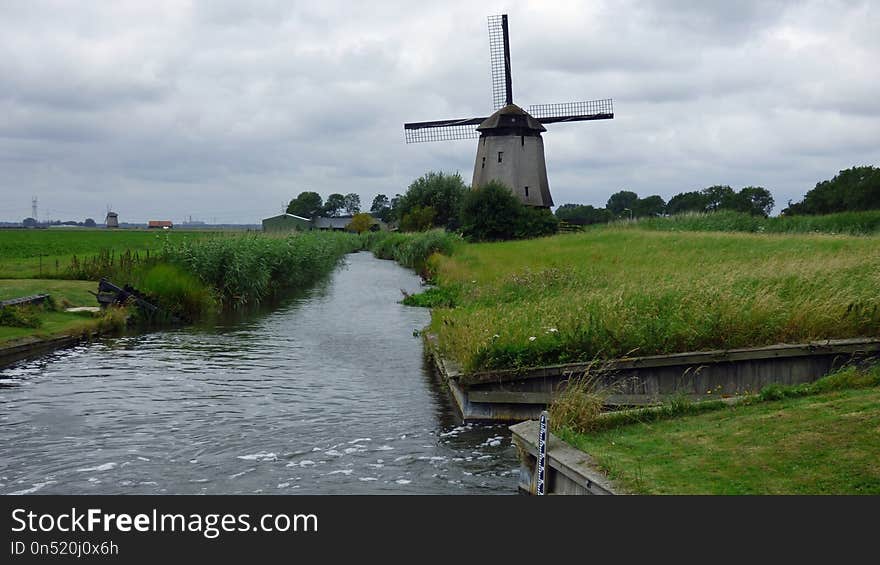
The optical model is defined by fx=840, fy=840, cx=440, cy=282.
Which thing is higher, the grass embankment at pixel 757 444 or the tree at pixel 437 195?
the tree at pixel 437 195

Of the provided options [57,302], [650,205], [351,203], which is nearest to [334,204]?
[351,203]

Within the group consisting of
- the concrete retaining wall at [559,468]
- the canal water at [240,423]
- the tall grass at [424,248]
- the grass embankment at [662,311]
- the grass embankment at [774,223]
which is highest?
the grass embankment at [774,223]

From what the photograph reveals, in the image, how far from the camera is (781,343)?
13047 millimetres

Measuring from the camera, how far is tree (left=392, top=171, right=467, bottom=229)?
89.2 m

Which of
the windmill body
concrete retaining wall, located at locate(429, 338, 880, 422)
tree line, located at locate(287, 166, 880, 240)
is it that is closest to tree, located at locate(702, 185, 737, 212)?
tree line, located at locate(287, 166, 880, 240)

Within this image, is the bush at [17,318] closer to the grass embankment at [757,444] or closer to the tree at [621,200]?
the grass embankment at [757,444]

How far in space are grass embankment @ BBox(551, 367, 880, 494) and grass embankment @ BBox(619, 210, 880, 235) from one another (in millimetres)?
28384

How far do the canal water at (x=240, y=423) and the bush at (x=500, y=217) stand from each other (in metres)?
38.6

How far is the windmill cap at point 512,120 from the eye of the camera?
200ft

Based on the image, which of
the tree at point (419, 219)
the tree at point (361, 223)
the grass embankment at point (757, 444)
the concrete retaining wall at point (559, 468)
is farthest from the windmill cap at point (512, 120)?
the tree at point (361, 223)
